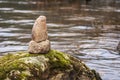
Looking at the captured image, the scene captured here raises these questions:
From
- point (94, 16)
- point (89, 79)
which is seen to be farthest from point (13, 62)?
point (94, 16)

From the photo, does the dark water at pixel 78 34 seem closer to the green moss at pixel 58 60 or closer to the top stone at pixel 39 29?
the green moss at pixel 58 60

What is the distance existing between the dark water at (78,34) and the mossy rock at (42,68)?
2.58 m

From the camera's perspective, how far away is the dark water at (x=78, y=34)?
1736 cm

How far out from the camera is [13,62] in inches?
428

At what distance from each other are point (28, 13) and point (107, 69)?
1946cm

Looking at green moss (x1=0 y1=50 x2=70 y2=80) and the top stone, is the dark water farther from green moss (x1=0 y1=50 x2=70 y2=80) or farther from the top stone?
the top stone

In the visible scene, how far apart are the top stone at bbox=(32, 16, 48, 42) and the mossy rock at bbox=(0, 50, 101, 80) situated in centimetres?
48

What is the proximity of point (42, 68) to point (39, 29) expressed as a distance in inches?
45.1

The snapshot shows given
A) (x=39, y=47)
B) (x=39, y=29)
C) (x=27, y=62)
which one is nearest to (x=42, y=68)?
(x=27, y=62)

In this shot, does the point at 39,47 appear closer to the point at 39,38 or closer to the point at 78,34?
the point at 39,38

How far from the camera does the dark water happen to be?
17359 mm

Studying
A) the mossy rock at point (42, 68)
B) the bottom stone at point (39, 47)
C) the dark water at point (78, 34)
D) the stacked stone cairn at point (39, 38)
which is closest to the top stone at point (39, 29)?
the stacked stone cairn at point (39, 38)

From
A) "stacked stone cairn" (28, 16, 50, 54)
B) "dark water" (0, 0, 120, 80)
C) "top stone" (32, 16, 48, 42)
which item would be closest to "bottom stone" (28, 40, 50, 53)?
"stacked stone cairn" (28, 16, 50, 54)

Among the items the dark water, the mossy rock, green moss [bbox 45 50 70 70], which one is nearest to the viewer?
the mossy rock
